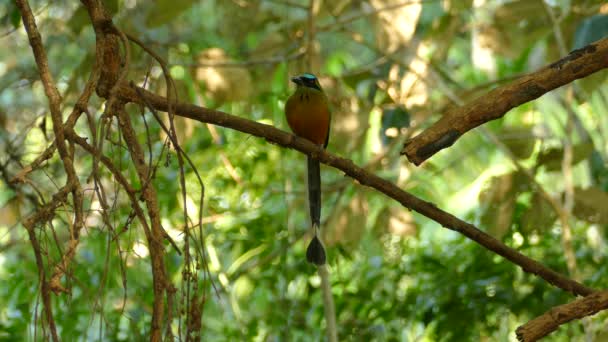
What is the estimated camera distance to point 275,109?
4.18m

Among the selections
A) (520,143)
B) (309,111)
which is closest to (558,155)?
(520,143)

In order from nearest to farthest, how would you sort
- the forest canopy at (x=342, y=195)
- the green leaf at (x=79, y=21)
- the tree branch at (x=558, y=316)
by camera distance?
the tree branch at (x=558, y=316), the forest canopy at (x=342, y=195), the green leaf at (x=79, y=21)

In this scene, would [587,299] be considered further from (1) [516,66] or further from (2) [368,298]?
(1) [516,66]

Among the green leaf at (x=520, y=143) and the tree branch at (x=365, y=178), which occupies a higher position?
the green leaf at (x=520, y=143)

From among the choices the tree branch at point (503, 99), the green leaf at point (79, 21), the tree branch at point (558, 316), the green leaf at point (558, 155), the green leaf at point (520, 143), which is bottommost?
the tree branch at point (558, 316)

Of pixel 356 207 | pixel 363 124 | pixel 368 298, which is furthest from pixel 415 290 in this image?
pixel 363 124

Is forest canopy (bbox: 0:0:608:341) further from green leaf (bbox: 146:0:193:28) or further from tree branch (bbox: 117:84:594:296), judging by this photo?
tree branch (bbox: 117:84:594:296)

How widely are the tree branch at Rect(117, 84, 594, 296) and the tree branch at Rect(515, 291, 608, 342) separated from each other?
0.32 metres

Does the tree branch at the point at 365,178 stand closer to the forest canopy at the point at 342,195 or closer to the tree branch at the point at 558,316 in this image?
the tree branch at the point at 558,316

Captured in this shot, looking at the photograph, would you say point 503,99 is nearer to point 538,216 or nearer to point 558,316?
point 558,316

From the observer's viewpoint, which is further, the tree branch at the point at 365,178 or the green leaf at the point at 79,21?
the green leaf at the point at 79,21

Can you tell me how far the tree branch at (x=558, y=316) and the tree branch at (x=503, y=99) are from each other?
41cm

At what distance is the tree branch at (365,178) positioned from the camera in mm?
1791

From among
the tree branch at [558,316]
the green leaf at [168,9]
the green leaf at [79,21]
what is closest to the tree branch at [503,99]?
the tree branch at [558,316]
